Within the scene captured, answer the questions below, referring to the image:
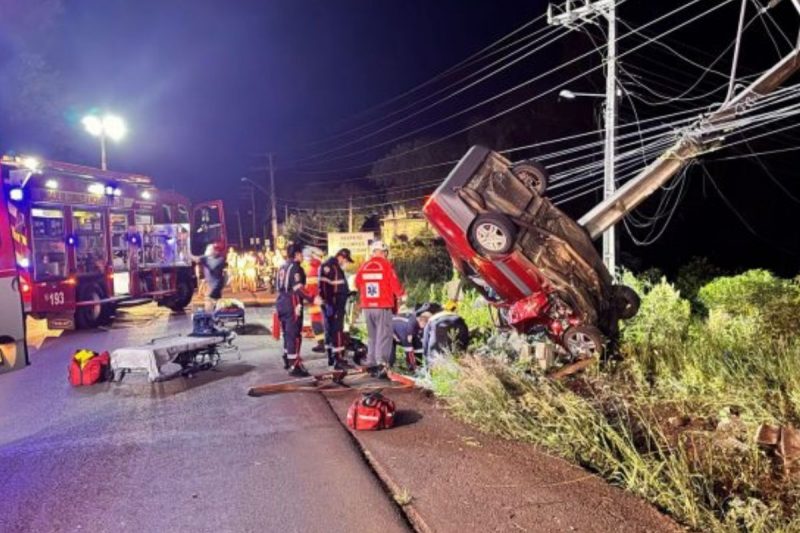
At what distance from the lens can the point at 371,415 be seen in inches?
231

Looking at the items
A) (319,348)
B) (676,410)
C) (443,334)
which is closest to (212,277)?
(319,348)

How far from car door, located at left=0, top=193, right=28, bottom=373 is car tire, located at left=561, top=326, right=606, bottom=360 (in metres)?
5.30

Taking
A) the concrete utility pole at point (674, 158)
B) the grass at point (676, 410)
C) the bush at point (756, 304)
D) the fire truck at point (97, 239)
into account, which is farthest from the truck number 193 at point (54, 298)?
the bush at point (756, 304)

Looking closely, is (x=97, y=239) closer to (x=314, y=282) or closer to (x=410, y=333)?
(x=314, y=282)

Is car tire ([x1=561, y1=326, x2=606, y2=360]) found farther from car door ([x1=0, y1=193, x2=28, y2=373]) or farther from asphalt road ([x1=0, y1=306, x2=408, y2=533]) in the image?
car door ([x1=0, y1=193, x2=28, y2=373])

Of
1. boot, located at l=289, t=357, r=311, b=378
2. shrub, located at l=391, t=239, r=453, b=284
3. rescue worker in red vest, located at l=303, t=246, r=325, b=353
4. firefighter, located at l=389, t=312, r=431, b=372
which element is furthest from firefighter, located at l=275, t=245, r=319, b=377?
shrub, located at l=391, t=239, r=453, b=284

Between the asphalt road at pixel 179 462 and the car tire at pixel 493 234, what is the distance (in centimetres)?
241

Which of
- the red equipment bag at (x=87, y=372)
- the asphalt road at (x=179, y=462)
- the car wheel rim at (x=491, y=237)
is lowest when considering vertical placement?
the asphalt road at (x=179, y=462)

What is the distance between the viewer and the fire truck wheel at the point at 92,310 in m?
13.9

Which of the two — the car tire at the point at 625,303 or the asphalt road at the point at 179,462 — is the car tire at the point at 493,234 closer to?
the car tire at the point at 625,303

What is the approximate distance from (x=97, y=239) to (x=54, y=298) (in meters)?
2.02

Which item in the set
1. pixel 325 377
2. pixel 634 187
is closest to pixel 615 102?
pixel 634 187

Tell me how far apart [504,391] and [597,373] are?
141cm

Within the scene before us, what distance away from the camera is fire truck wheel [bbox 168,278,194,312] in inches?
696
